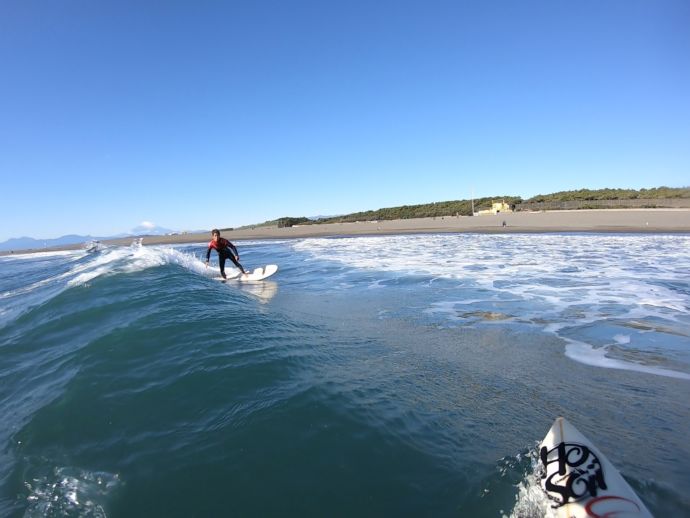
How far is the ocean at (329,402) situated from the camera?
3.05 meters

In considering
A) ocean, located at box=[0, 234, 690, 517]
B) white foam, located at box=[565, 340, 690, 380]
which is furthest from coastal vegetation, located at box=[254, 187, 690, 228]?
white foam, located at box=[565, 340, 690, 380]

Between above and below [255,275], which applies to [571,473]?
below

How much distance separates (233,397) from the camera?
443 cm

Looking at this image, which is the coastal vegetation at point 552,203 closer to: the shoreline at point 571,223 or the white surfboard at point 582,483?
the shoreline at point 571,223

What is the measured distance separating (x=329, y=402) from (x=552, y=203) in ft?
171

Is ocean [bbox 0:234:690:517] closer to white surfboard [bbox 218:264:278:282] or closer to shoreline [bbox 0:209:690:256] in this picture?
white surfboard [bbox 218:264:278:282]

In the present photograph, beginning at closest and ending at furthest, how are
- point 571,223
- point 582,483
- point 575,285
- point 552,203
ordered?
point 582,483 < point 575,285 < point 571,223 < point 552,203

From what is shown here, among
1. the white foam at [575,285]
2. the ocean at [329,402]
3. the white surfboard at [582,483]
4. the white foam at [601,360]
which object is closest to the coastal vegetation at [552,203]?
the white foam at [575,285]

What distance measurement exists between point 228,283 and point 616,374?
11512 mm

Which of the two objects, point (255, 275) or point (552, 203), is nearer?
point (255, 275)

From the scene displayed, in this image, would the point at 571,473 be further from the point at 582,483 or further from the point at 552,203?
the point at 552,203

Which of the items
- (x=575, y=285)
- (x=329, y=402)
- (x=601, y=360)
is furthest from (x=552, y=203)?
(x=329, y=402)

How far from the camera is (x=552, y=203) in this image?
4859 centimetres

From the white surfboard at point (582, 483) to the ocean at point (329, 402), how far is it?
0.47ft
